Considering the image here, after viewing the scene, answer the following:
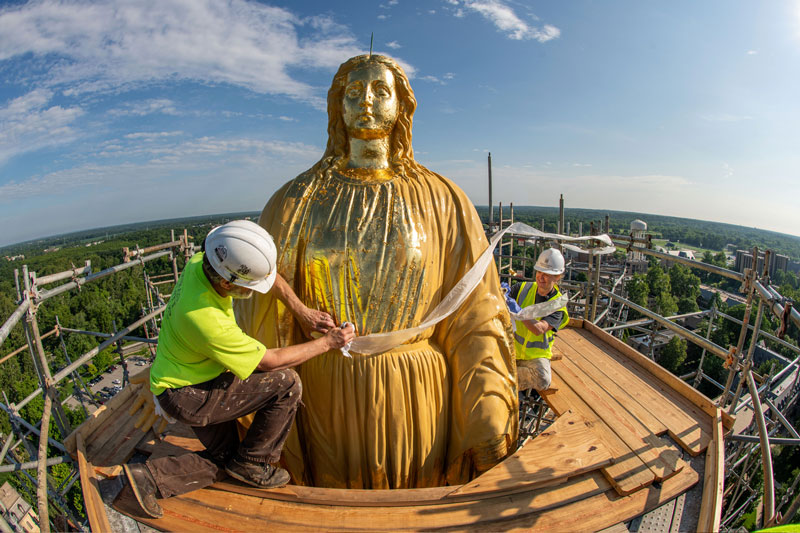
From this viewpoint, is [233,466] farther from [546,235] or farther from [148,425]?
[546,235]

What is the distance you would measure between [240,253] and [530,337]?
3163 millimetres

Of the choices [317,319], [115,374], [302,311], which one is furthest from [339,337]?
[115,374]

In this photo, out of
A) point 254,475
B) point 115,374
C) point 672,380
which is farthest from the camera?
point 115,374

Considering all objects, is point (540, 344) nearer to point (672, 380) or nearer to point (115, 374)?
point (672, 380)

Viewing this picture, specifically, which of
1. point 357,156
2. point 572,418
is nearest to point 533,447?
point 572,418

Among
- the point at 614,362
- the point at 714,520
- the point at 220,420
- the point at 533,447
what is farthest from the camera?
the point at 614,362

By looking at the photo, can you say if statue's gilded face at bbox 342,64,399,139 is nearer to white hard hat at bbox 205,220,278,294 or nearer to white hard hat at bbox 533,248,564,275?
white hard hat at bbox 205,220,278,294

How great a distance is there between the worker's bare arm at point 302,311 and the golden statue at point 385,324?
0.10 metres

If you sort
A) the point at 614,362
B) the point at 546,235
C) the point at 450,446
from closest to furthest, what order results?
1. the point at 450,446
2. the point at 546,235
3. the point at 614,362

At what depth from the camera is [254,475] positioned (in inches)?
101

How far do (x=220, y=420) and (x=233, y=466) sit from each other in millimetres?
395

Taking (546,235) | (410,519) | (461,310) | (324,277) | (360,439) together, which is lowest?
(410,519)

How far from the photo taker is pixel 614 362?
4.47 m

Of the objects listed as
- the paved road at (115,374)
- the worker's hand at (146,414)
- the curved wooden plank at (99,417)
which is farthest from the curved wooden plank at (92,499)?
the paved road at (115,374)
